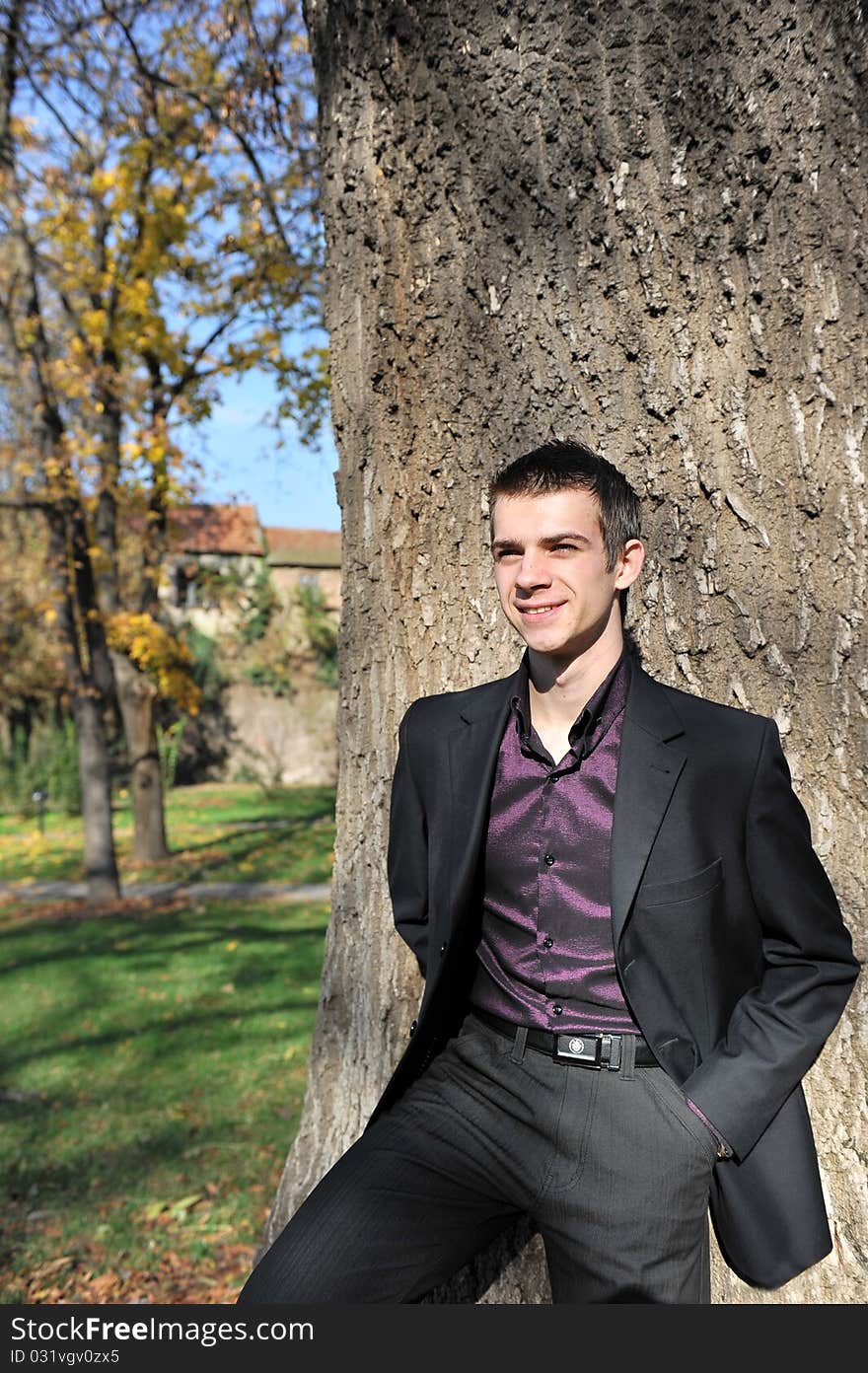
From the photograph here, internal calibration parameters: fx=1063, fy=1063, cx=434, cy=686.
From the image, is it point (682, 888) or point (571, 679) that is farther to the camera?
point (571, 679)

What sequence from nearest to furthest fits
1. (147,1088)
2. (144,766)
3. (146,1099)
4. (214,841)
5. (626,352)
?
(626,352), (146,1099), (147,1088), (144,766), (214,841)

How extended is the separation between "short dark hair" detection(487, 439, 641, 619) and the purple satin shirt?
30 cm

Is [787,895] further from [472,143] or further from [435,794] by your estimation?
[472,143]

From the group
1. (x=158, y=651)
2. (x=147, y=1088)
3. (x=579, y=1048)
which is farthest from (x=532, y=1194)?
(x=158, y=651)

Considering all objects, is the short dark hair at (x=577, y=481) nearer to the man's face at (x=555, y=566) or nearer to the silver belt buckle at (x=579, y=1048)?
the man's face at (x=555, y=566)

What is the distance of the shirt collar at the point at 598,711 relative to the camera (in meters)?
2.27

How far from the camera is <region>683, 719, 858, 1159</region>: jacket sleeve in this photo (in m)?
2.10

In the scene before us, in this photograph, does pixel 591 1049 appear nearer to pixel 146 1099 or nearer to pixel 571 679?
pixel 571 679

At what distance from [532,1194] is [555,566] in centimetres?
130

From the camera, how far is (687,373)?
2521 mm

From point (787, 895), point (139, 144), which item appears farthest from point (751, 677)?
point (139, 144)

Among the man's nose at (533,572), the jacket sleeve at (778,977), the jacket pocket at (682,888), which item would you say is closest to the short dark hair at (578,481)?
the man's nose at (533,572)

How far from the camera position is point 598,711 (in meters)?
2.29

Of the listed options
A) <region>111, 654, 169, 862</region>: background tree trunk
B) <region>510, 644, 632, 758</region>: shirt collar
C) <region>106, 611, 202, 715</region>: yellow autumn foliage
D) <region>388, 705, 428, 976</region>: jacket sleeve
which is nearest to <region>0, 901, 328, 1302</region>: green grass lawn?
<region>388, 705, 428, 976</region>: jacket sleeve
